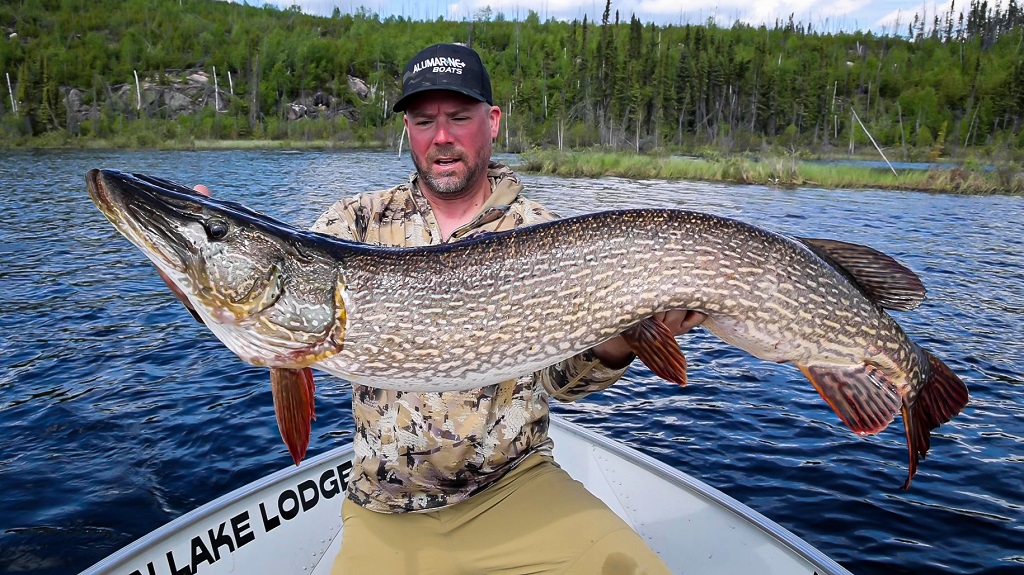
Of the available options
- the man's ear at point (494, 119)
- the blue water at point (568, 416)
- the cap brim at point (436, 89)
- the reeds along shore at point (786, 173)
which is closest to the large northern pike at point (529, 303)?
the cap brim at point (436, 89)

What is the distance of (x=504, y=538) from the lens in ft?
8.13

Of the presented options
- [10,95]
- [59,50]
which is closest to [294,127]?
[10,95]

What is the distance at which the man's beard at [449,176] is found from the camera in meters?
2.76

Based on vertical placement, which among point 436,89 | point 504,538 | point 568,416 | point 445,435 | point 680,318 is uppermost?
point 436,89

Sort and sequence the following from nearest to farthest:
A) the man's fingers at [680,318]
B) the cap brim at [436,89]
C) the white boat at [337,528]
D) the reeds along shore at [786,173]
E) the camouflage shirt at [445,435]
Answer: the man's fingers at [680,318], the camouflage shirt at [445,435], the cap brim at [436,89], the white boat at [337,528], the reeds along shore at [786,173]

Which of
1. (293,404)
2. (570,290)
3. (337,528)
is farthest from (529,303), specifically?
(337,528)

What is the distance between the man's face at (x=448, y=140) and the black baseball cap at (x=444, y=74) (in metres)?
0.06

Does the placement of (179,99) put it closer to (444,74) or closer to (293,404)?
(444,74)

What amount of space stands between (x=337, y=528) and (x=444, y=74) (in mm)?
2434

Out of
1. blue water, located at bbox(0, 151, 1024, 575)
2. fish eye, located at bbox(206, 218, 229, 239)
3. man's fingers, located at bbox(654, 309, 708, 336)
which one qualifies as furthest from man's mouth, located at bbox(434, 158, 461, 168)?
blue water, located at bbox(0, 151, 1024, 575)

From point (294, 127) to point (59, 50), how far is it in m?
32.3

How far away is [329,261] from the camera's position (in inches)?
87.4

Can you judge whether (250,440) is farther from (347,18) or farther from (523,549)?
(347,18)

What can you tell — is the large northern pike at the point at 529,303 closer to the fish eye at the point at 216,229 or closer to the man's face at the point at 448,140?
the fish eye at the point at 216,229
